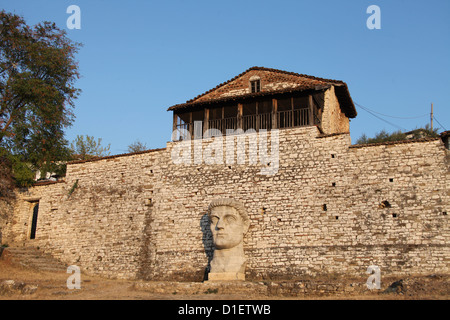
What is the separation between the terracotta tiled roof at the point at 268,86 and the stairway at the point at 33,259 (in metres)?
8.96

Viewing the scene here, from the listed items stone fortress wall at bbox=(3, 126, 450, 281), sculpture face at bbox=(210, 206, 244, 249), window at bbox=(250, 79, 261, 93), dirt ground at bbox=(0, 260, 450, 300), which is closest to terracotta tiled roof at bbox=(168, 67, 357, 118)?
window at bbox=(250, 79, 261, 93)

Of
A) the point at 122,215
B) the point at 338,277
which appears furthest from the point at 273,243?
the point at 122,215

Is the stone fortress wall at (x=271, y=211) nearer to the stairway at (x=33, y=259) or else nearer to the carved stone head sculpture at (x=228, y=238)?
the stairway at (x=33, y=259)

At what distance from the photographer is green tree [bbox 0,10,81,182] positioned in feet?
77.3

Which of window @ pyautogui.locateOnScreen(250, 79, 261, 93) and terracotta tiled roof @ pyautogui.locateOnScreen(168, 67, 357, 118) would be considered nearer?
terracotta tiled roof @ pyautogui.locateOnScreen(168, 67, 357, 118)

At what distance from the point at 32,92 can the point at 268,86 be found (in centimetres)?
1205

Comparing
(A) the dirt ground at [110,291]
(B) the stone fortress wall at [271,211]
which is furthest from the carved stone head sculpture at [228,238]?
(A) the dirt ground at [110,291]

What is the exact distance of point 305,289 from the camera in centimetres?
1445

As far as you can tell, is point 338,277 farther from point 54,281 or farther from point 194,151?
point 54,281

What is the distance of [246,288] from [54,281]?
25.1 feet

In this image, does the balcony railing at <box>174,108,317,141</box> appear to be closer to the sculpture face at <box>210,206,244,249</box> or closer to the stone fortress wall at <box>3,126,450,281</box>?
the stone fortress wall at <box>3,126,450,281</box>

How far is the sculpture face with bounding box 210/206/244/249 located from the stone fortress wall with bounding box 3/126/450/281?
851 mm
